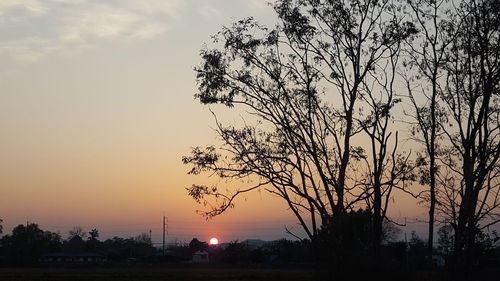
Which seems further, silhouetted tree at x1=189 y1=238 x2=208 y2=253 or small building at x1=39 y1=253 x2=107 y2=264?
silhouetted tree at x1=189 y1=238 x2=208 y2=253

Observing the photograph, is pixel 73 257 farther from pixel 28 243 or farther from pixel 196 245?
pixel 196 245

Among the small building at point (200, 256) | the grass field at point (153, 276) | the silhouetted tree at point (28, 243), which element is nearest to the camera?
the grass field at point (153, 276)

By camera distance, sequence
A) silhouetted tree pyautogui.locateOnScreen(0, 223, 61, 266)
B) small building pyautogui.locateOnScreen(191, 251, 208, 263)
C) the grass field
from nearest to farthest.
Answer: the grass field
silhouetted tree pyautogui.locateOnScreen(0, 223, 61, 266)
small building pyautogui.locateOnScreen(191, 251, 208, 263)


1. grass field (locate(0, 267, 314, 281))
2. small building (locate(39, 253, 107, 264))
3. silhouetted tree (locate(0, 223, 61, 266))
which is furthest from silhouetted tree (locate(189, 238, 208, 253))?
grass field (locate(0, 267, 314, 281))

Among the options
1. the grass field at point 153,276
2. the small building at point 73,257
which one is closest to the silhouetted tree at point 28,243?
the small building at point 73,257

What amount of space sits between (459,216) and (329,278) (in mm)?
6729

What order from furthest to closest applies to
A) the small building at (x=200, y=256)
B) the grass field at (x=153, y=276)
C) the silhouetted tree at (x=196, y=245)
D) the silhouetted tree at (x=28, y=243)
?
the silhouetted tree at (x=196, y=245) < the small building at (x=200, y=256) < the silhouetted tree at (x=28, y=243) < the grass field at (x=153, y=276)

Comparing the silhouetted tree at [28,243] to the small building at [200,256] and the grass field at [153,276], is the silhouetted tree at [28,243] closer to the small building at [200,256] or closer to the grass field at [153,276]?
the small building at [200,256]

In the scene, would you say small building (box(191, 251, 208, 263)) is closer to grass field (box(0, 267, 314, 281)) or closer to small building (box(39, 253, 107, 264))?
small building (box(39, 253, 107, 264))

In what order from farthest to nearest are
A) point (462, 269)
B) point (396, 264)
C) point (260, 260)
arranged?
point (260, 260) → point (462, 269) → point (396, 264)

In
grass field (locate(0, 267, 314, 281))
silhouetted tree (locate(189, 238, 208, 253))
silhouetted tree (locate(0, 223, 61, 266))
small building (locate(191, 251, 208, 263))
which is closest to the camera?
grass field (locate(0, 267, 314, 281))

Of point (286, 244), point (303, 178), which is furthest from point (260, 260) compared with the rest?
point (303, 178)

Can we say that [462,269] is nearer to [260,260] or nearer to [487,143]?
[487,143]

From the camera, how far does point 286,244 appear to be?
409 ft
